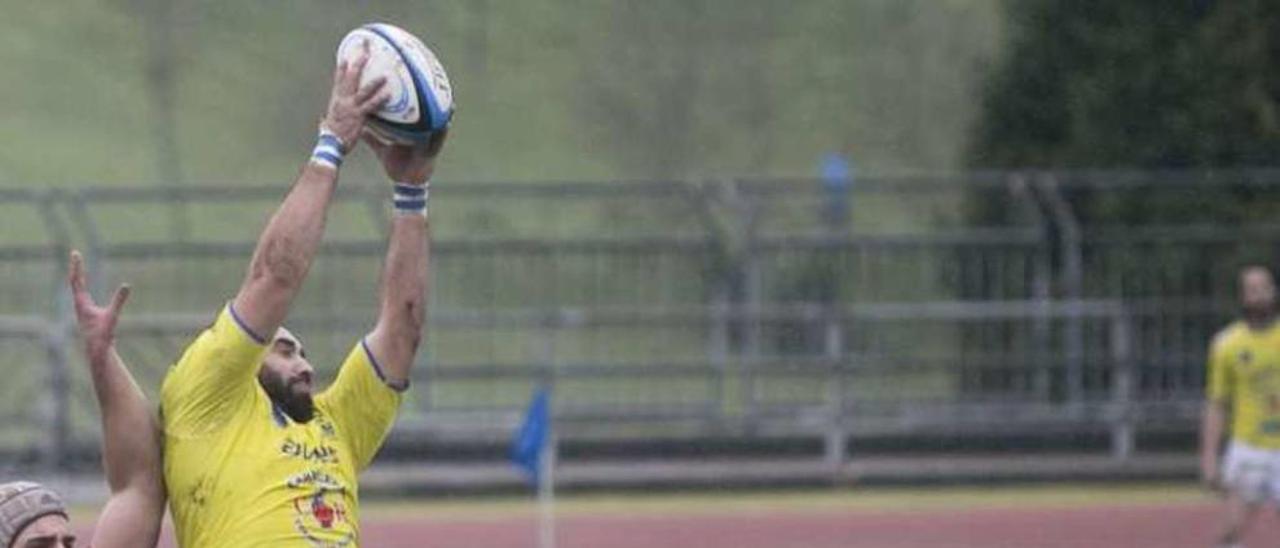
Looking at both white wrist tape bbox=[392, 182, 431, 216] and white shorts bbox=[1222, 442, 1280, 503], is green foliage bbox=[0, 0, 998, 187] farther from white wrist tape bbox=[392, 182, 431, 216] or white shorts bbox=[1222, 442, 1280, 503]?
white wrist tape bbox=[392, 182, 431, 216]

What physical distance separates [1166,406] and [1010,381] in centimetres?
155

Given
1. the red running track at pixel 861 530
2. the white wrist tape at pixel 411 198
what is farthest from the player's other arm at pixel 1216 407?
the white wrist tape at pixel 411 198

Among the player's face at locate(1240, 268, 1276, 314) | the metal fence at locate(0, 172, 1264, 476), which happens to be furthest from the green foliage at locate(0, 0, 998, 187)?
the player's face at locate(1240, 268, 1276, 314)

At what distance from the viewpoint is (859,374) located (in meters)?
27.5

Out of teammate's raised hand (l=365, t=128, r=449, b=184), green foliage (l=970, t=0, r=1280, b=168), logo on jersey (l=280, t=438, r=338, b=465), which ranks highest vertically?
green foliage (l=970, t=0, r=1280, b=168)

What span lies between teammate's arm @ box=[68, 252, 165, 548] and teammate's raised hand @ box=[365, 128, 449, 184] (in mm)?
728

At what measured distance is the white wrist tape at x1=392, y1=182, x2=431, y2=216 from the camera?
7.36 m

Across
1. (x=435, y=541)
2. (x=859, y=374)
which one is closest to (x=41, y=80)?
(x=859, y=374)

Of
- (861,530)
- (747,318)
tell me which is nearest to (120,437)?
(861,530)

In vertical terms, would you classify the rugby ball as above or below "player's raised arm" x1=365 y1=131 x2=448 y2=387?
above

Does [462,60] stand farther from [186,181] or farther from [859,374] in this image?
[859,374]

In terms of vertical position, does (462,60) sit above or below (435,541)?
above

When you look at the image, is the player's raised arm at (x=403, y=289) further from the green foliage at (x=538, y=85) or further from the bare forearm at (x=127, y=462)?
the green foliage at (x=538, y=85)

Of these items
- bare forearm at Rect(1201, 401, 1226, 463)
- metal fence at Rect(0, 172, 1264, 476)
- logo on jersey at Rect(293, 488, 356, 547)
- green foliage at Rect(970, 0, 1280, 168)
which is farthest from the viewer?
green foliage at Rect(970, 0, 1280, 168)
